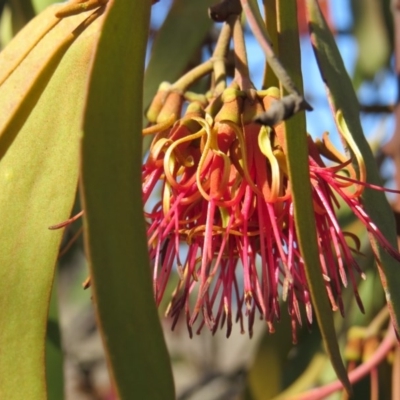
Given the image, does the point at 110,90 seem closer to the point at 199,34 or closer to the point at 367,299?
the point at 199,34

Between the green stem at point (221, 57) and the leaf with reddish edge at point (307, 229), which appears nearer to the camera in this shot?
the leaf with reddish edge at point (307, 229)

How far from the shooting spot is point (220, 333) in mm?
1941

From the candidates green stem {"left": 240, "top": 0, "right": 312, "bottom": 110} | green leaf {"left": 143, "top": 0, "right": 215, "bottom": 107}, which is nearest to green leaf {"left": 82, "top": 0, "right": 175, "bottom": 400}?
green stem {"left": 240, "top": 0, "right": 312, "bottom": 110}

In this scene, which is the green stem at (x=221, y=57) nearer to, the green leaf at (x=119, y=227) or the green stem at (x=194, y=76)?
the green stem at (x=194, y=76)

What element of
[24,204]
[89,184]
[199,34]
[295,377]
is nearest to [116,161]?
[89,184]

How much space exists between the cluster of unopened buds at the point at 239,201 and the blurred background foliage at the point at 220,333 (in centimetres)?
8

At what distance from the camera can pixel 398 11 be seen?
104 centimetres

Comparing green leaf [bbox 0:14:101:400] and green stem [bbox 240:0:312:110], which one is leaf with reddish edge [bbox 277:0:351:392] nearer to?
green stem [bbox 240:0:312:110]

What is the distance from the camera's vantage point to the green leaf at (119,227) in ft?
1.26

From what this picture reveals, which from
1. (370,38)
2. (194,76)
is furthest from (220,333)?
(194,76)

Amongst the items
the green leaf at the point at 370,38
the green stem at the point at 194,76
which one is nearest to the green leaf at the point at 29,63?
the green stem at the point at 194,76

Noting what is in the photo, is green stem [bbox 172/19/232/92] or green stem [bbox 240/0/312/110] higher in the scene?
green stem [bbox 240/0/312/110]

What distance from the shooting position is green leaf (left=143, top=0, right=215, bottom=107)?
971 mm

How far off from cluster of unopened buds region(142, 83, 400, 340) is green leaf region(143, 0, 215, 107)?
0.31m
